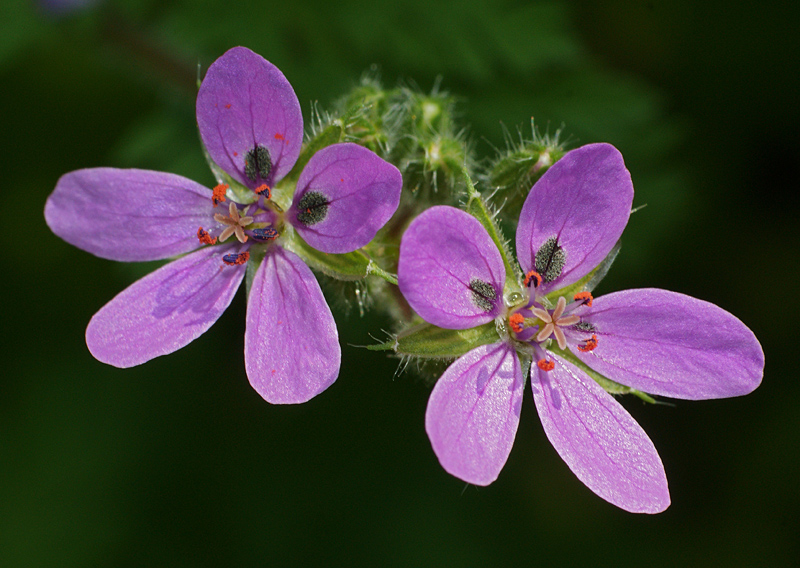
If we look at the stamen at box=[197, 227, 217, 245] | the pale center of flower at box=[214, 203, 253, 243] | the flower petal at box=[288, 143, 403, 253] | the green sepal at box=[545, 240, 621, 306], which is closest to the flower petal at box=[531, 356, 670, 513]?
the green sepal at box=[545, 240, 621, 306]

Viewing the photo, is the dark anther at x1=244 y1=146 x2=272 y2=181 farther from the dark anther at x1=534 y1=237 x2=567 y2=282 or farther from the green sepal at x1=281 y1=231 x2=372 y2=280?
the dark anther at x1=534 y1=237 x2=567 y2=282

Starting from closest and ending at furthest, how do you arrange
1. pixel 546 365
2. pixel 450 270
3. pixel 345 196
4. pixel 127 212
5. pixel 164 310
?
1. pixel 450 270
2. pixel 345 196
3. pixel 546 365
4. pixel 164 310
5. pixel 127 212

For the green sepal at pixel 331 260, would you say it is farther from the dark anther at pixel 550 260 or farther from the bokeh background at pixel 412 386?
the bokeh background at pixel 412 386

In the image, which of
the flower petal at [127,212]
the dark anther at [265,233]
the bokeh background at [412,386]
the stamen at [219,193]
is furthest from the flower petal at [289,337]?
the bokeh background at [412,386]

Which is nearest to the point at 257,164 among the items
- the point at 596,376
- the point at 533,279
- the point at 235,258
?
the point at 235,258

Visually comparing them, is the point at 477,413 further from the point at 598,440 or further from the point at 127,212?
the point at 127,212

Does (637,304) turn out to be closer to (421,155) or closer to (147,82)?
(421,155)
